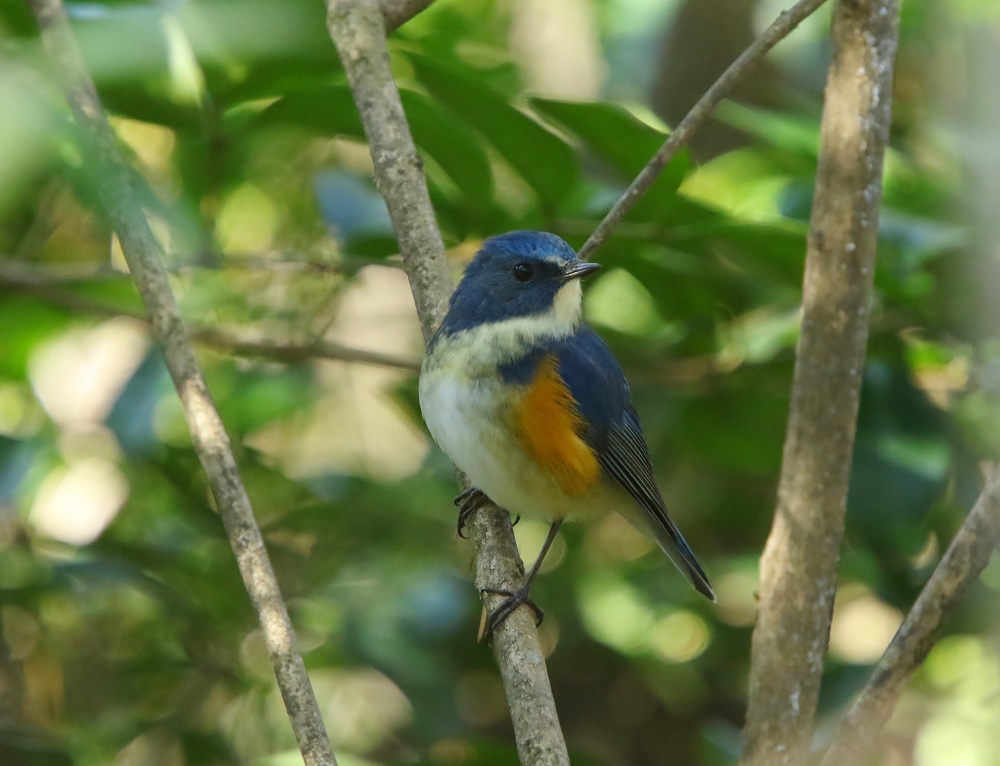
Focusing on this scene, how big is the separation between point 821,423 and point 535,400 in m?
0.83

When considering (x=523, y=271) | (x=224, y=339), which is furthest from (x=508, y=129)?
(x=224, y=339)

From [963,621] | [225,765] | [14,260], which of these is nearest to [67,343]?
[14,260]

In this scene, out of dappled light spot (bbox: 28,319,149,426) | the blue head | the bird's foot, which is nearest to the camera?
the bird's foot

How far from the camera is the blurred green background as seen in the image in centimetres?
354

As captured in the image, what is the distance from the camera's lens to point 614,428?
360 cm

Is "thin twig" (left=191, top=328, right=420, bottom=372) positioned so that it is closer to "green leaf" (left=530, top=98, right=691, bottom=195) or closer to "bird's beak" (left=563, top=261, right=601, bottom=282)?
"bird's beak" (left=563, top=261, right=601, bottom=282)

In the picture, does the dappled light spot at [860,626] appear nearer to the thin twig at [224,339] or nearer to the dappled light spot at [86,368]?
the thin twig at [224,339]

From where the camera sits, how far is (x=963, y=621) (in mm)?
4312

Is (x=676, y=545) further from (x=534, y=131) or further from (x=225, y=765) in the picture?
(x=225, y=765)

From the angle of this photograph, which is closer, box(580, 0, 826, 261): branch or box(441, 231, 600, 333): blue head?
box(580, 0, 826, 261): branch

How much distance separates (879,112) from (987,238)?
56cm

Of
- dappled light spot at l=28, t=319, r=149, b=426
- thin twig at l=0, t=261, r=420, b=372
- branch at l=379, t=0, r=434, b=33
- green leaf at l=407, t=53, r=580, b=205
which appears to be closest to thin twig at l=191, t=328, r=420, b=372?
thin twig at l=0, t=261, r=420, b=372

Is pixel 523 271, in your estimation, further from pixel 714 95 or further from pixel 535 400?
pixel 714 95

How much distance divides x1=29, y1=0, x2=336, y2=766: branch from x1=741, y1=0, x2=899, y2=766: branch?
1.24 meters
